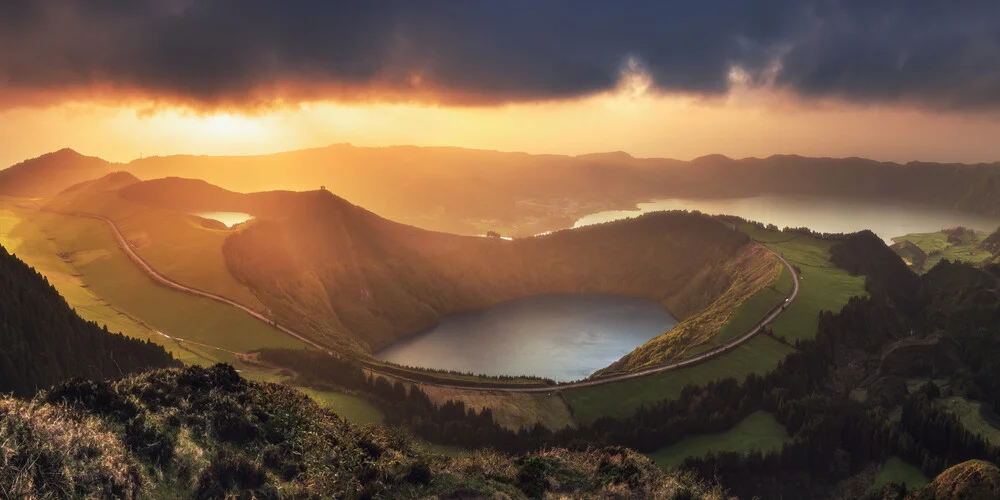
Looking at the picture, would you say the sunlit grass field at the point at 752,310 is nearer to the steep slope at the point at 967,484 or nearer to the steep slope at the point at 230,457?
the steep slope at the point at 967,484

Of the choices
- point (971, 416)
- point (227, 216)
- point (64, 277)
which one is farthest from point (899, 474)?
point (227, 216)

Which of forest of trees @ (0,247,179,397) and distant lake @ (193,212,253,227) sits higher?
distant lake @ (193,212,253,227)

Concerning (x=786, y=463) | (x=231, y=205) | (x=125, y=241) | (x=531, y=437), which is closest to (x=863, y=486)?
(x=786, y=463)

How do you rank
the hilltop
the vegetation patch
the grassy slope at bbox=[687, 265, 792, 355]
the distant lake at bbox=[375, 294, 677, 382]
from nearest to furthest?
the vegetation patch < the grassy slope at bbox=[687, 265, 792, 355] < the distant lake at bbox=[375, 294, 677, 382] < the hilltop

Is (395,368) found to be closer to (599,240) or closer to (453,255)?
(453,255)

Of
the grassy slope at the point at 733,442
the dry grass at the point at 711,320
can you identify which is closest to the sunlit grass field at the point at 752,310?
the dry grass at the point at 711,320

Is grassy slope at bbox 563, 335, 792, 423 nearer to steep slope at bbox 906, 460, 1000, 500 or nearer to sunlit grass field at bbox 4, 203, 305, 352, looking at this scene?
steep slope at bbox 906, 460, 1000, 500

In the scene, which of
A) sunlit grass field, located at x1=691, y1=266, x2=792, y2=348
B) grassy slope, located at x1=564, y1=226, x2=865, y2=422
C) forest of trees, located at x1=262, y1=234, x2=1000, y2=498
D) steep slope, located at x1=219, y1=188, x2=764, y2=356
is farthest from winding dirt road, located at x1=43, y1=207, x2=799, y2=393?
steep slope, located at x1=219, y1=188, x2=764, y2=356

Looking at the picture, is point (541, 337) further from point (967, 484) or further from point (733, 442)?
point (967, 484)
